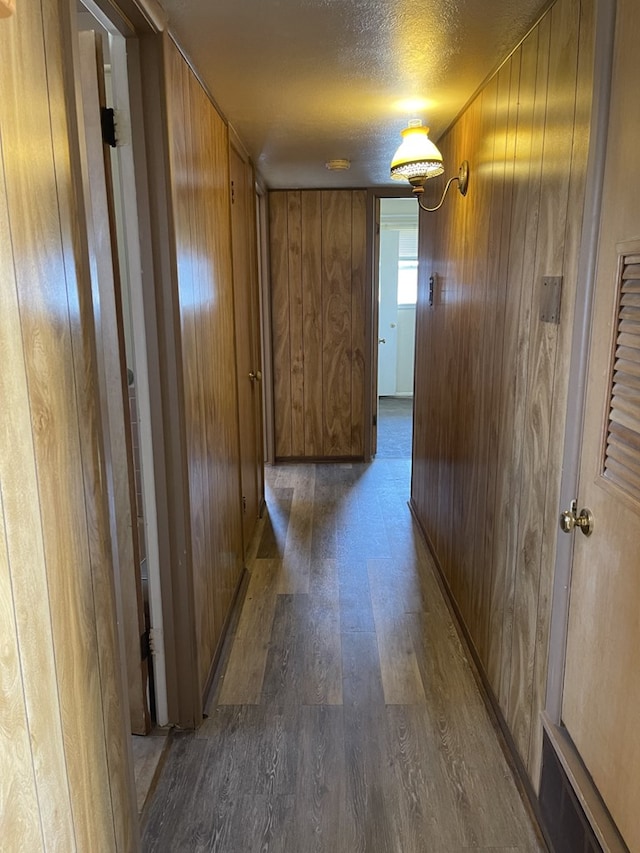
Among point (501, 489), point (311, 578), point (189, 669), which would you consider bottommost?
point (311, 578)

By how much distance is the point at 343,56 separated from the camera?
1847 millimetres

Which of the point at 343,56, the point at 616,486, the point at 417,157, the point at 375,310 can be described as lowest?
the point at 616,486

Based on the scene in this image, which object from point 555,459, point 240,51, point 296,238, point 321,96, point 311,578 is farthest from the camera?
point 296,238

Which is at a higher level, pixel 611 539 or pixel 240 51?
pixel 240 51

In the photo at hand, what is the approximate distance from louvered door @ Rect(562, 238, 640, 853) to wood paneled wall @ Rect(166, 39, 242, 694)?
3.72 ft

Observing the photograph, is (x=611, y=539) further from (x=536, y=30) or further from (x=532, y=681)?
(x=536, y=30)

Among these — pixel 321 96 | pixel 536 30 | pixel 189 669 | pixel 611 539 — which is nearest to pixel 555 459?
pixel 611 539

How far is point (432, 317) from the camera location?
10.3 ft

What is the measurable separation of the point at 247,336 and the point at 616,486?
2363 mm

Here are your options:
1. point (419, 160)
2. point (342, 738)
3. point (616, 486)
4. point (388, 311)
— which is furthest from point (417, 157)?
point (388, 311)

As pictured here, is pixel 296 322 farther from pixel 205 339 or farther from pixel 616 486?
pixel 616 486

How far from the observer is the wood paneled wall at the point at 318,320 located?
460 cm

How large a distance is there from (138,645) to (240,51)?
6.09ft

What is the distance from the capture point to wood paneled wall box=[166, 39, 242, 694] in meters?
1.81
